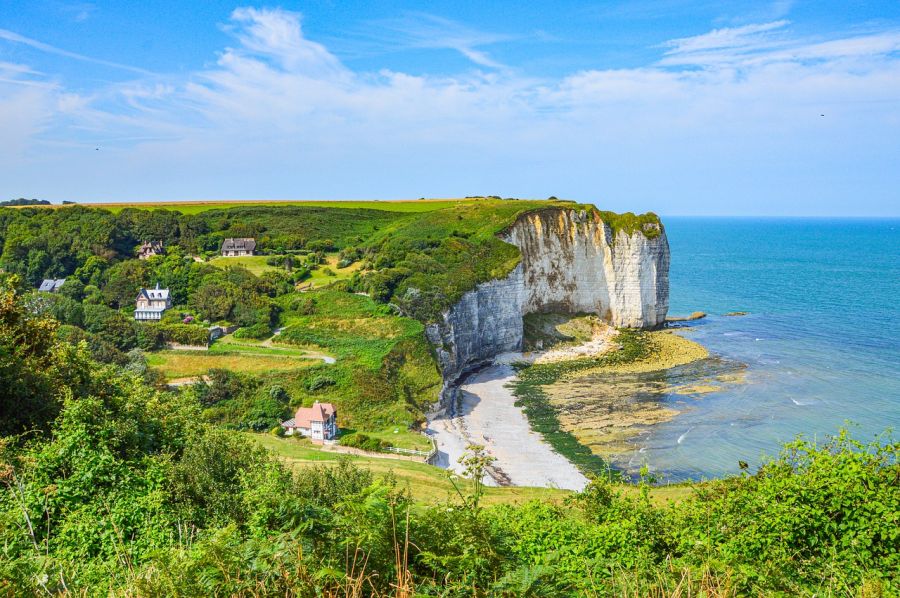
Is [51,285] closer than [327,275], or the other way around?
[51,285]

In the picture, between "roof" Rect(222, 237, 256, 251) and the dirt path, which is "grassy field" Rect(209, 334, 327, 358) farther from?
"roof" Rect(222, 237, 256, 251)

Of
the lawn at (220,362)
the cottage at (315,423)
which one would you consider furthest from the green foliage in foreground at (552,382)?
the lawn at (220,362)

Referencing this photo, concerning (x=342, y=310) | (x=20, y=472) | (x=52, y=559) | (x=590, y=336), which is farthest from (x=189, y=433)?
(x=590, y=336)

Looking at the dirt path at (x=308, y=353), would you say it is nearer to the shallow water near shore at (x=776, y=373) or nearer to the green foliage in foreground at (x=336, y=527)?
the shallow water near shore at (x=776, y=373)

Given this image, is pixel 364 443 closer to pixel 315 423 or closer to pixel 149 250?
pixel 315 423

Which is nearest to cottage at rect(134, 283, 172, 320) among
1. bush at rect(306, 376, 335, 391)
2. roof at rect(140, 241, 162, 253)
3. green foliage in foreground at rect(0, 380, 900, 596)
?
roof at rect(140, 241, 162, 253)

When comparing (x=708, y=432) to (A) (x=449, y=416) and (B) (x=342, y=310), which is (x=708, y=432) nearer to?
(A) (x=449, y=416)

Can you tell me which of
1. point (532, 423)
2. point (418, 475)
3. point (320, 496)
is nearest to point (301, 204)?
point (532, 423)
